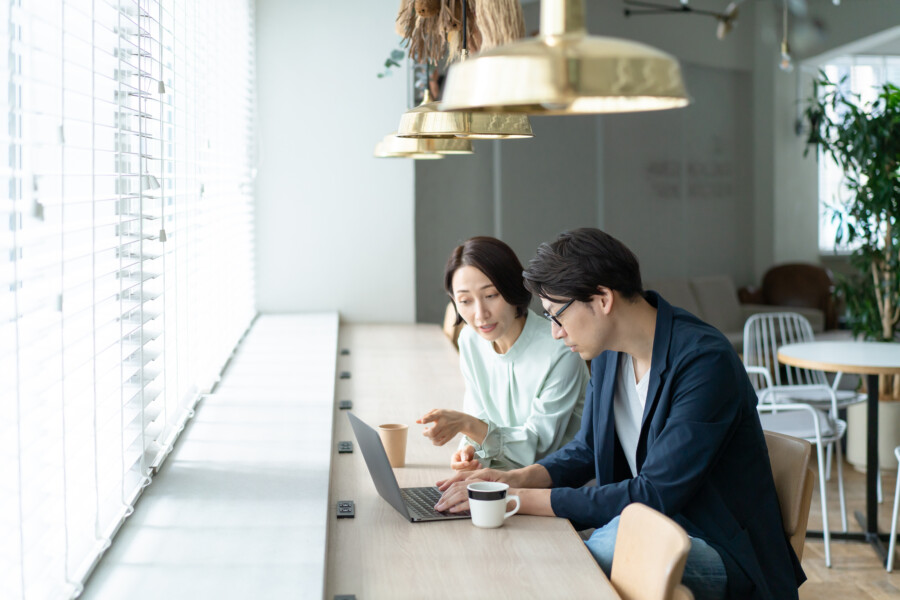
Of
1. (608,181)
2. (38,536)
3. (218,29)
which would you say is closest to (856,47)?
(608,181)

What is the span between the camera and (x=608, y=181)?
24.2 ft

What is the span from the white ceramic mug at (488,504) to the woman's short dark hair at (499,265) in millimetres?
819

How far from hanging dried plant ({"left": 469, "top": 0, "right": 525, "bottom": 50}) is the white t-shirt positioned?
2.77 feet

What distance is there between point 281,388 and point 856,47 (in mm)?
6620

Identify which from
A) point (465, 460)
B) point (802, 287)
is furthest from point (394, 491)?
point (802, 287)

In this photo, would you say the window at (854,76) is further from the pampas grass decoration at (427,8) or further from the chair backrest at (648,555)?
the chair backrest at (648,555)

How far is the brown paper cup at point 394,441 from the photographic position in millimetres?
2264

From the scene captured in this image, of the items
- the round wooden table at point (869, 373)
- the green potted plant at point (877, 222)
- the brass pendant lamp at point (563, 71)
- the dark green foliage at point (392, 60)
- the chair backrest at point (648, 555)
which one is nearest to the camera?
the brass pendant lamp at point (563, 71)

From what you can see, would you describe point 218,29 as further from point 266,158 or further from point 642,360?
point 642,360

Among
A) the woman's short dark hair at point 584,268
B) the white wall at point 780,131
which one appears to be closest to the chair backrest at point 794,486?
the woman's short dark hair at point 584,268

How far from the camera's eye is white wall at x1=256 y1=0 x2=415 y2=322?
5387 millimetres

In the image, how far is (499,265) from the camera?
2598 millimetres

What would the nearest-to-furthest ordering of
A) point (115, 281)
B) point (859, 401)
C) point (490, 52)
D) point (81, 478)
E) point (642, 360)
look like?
point (490, 52) < point (81, 478) < point (115, 281) < point (642, 360) < point (859, 401)

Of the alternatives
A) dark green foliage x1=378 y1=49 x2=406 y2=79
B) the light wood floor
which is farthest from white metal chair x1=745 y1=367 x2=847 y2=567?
dark green foliage x1=378 y1=49 x2=406 y2=79
